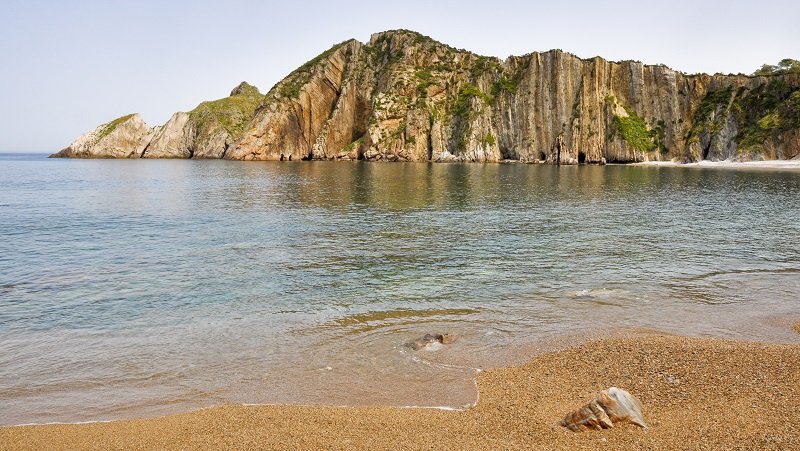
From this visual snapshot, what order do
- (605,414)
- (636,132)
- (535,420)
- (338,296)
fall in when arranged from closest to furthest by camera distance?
(605,414), (535,420), (338,296), (636,132)

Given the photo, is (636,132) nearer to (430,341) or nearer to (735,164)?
(735,164)

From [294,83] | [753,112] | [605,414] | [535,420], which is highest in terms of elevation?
[294,83]

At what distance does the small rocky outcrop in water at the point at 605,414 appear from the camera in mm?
10664

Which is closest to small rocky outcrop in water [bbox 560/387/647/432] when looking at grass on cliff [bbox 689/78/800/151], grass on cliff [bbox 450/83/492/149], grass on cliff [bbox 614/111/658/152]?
grass on cliff [bbox 689/78/800/151]

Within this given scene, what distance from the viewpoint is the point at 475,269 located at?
27.1 m

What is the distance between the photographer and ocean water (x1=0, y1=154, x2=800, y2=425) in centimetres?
1422

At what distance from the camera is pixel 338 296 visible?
2212 centimetres

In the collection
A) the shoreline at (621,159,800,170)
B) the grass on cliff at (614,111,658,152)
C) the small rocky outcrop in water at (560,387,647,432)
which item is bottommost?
the small rocky outcrop in water at (560,387,647,432)

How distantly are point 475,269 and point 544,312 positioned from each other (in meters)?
7.29

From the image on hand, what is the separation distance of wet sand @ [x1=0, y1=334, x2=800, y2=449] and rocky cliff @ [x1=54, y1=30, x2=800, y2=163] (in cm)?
15286

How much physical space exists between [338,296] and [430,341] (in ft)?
21.2

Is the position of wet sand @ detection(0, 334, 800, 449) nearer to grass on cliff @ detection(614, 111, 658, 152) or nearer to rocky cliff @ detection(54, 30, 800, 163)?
rocky cliff @ detection(54, 30, 800, 163)

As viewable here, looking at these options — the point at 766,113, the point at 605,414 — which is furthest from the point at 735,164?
the point at 605,414

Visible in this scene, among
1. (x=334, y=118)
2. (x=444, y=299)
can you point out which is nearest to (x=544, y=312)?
(x=444, y=299)
